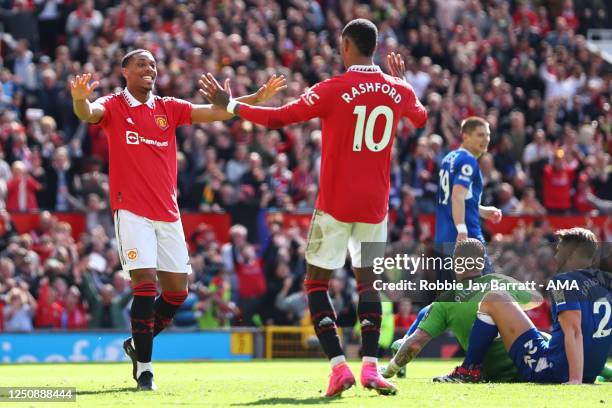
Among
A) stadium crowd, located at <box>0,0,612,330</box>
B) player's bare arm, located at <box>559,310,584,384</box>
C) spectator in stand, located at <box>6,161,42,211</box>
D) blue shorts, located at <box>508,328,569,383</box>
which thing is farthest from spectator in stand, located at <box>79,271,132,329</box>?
player's bare arm, located at <box>559,310,584,384</box>

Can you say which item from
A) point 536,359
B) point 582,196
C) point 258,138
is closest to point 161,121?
point 536,359

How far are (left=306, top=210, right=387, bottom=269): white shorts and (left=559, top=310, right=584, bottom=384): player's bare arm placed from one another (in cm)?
171

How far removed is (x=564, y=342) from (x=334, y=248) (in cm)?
209

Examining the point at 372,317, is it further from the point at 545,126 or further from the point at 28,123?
the point at 545,126

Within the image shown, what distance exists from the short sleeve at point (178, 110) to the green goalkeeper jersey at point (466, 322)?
8.86 feet

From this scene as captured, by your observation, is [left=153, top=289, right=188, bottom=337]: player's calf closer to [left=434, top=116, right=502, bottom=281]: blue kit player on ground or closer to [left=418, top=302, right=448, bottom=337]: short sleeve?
[left=418, top=302, right=448, bottom=337]: short sleeve

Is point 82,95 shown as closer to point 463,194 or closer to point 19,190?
point 463,194

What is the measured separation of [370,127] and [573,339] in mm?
2393

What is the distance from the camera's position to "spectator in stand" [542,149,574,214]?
82.4 ft

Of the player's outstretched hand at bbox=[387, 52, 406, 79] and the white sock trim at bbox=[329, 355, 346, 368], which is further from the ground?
the player's outstretched hand at bbox=[387, 52, 406, 79]

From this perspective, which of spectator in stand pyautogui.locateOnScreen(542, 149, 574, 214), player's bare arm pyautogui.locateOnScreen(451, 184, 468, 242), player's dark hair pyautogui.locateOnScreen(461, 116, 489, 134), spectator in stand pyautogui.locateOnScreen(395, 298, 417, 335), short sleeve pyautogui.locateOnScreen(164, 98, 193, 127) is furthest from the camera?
spectator in stand pyautogui.locateOnScreen(542, 149, 574, 214)

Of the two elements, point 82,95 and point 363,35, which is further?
point 82,95

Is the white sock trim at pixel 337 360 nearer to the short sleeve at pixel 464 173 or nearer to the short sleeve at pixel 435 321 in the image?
the short sleeve at pixel 435 321

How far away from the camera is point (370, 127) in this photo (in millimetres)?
10273
